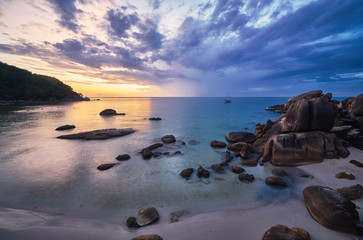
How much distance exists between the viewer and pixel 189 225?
5578 millimetres

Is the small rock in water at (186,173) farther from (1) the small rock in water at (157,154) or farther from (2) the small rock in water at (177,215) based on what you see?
(1) the small rock in water at (157,154)

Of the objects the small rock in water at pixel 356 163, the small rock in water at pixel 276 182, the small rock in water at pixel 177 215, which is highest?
the small rock in water at pixel 356 163

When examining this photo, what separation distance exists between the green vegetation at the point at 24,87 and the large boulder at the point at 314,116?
12189 centimetres

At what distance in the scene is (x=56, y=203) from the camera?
7.05 m

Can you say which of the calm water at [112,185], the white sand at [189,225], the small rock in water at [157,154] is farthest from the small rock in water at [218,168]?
the small rock in water at [157,154]

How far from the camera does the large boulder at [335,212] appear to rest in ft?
15.7

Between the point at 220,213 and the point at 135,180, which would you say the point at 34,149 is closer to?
the point at 135,180

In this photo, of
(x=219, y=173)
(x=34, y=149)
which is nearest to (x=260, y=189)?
(x=219, y=173)

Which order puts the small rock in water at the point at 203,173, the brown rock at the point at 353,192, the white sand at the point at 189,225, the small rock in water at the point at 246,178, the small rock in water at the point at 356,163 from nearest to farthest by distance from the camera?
the white sand at the point at 189,225, the brown rock at the point at 353,192, the small rock in water at the point at 356,163, the small rock in water at the point at 246,178, the small rock in water at the point at 203,173

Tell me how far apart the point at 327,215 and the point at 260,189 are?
3.08m

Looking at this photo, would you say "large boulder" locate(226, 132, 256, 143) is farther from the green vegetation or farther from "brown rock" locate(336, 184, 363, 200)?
the green vegetation

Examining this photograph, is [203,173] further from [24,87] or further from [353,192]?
[24,87]

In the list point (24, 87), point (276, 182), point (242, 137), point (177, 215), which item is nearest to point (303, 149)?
point (276, 182)

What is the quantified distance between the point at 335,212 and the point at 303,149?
6.50 metres
